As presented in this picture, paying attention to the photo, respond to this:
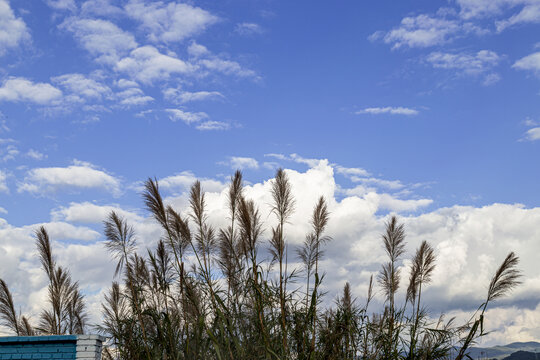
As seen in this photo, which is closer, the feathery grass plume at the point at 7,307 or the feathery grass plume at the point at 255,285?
the feathery grass plume at the point at 255,285

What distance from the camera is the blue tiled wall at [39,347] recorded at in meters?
7.31

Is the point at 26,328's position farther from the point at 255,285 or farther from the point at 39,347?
the point at 255,285

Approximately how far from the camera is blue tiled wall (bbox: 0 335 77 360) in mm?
7312

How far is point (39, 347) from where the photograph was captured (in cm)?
742

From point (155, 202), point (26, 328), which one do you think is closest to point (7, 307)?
point (26, 328)

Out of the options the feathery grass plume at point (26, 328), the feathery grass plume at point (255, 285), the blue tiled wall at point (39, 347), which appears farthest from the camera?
the feathery grass plume at point (26, 328)

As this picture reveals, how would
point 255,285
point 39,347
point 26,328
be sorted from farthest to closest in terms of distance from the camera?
point 26,328, point 39,347, point 255,285

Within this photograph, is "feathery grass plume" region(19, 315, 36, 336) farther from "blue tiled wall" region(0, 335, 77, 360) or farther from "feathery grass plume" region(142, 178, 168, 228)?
"feathery grass plume" region(142, 178, 168, 228)

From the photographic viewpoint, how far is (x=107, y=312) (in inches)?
291

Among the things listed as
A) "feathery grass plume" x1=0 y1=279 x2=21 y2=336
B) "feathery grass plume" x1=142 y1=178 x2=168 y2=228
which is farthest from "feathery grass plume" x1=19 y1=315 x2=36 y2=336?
"feathery grass plume" x1=142 y1=178 x2=168 y2=228

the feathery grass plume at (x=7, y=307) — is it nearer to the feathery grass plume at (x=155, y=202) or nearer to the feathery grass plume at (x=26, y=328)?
the feathery grass plume at (x=26, y=328)

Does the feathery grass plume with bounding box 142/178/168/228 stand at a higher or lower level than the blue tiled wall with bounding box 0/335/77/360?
higher

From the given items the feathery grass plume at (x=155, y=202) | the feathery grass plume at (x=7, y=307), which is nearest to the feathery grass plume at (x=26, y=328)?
the feathery grass plume at (x=7, y=307)

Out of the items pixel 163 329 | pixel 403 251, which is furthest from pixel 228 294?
pixel 403 251
